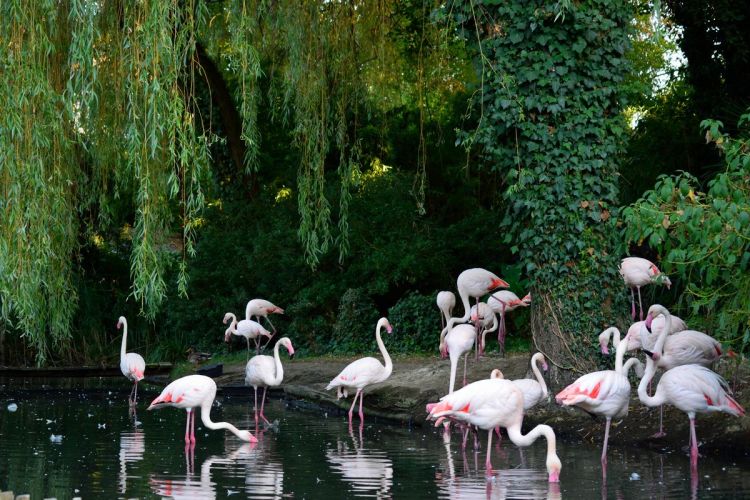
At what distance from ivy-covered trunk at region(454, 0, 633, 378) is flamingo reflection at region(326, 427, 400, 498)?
2.11 meters

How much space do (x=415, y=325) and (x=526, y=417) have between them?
5802 mm

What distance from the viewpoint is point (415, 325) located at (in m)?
14.7

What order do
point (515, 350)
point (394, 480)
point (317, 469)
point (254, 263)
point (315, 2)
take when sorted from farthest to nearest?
point (254, 263), point (515, 350), point (315, 2), point (317, 469), point (394, 480)

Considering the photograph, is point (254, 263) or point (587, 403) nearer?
point (587, 403)

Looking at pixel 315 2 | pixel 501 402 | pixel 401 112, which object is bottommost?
pixel 501 402

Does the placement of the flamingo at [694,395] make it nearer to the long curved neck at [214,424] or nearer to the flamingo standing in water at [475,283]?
the long curved neck at [214,424]

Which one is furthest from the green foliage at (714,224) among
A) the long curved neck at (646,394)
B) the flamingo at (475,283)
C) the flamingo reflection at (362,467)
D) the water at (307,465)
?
the flamingo at (475,283)

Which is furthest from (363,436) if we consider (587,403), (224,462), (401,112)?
(401,112)

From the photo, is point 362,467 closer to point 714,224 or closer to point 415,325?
point 714,224

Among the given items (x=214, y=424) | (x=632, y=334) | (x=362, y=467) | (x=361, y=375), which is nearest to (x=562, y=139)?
(x=632, y=334)

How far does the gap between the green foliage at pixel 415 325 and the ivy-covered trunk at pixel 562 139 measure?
531 cm

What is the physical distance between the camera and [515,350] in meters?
13.4

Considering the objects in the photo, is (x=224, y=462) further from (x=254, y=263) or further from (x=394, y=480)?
(x=254, y=263)

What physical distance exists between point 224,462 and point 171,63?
292 cm
